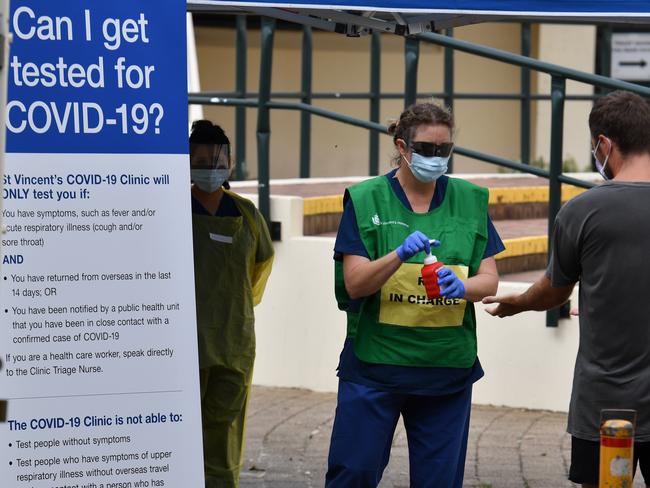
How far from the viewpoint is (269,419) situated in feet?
24.9

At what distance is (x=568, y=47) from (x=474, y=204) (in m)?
11.9

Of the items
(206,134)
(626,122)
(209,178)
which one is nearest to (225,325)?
(209,178)

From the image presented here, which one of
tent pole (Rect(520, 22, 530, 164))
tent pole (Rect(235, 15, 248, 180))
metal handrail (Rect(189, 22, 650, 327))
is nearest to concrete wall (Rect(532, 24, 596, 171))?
tent pole (Rect(520, 22, 530, 164))

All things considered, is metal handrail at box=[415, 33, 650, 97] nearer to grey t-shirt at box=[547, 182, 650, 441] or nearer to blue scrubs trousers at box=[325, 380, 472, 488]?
blue scrubs trousers at box=[325, 380, 472, 488]

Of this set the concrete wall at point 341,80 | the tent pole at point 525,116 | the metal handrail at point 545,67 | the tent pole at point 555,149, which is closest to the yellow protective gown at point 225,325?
the metal handrail at point 545,67

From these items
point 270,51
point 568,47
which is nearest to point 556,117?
point 270,51

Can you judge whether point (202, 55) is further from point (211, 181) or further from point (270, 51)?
point (211, 181)

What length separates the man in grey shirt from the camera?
13.3 feet

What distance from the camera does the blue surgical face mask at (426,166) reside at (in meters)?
4.61

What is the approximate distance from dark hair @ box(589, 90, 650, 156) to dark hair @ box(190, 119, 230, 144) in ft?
5.72

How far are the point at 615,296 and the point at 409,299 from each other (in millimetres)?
795

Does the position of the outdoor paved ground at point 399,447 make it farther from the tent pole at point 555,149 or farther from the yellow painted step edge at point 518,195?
the yellow painted step edge at point 518,195

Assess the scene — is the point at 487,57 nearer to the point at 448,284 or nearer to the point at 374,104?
the point at 374,104

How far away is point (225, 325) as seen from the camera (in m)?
5.36
